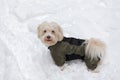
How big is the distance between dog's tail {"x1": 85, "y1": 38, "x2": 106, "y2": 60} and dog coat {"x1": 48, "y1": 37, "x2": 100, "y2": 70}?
0.19 ft

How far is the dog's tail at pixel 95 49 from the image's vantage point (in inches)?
134

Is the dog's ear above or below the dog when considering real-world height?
above

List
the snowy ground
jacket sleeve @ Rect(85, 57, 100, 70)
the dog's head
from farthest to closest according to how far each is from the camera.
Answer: the snowy ground, jacket sleeve @ Rect(85, 57, 100, 70), the dog's head

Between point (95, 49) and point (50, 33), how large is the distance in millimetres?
536

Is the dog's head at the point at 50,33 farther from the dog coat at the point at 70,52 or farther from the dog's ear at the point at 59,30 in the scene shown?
the dog coat at the point at 70,52

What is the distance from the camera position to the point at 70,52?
356 centimetres

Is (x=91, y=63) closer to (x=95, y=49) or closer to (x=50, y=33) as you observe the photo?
(x=95, y=49)

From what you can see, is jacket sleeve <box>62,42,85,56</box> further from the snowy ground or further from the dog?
the snowy ground

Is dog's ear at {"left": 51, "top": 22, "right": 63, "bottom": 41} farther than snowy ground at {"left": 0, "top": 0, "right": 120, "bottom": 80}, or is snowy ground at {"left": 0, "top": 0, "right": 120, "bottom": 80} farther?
snowy ground at {"left": 0, "top": 0, "right": 120, "bottom": 80}

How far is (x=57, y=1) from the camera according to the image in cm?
500

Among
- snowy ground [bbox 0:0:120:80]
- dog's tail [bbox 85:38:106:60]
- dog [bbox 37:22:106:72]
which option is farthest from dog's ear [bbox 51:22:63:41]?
snowy ground [bbox 0:0:120:80]

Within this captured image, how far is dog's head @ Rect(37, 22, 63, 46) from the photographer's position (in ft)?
11.2

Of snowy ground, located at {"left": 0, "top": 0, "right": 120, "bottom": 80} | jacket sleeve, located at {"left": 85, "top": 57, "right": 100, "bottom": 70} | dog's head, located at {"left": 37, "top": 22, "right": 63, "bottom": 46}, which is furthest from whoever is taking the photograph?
snowy ground, located at {"left": 0, "top": 0, "right": 120, "bottom": 80}

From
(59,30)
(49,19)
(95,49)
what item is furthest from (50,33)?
(49,19)
